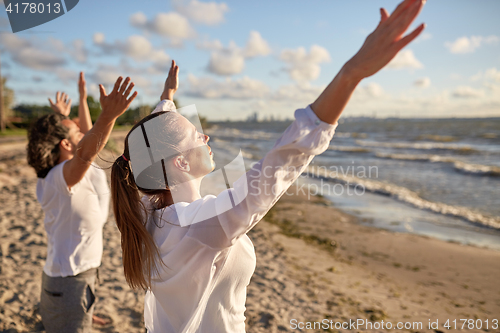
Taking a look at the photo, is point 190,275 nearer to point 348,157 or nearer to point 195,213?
point 195,213

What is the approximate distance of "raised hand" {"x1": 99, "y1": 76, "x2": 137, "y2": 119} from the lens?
1.70 m

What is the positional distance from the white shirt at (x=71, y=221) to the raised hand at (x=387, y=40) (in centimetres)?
210

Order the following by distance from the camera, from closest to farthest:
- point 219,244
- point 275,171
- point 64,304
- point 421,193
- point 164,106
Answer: point 275,171 → point 219,244 → point 164,106 → point 64,304 → point 421,193

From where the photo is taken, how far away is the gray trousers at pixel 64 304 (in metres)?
2.44

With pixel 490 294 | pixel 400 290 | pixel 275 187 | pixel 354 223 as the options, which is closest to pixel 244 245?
pixel 275 187

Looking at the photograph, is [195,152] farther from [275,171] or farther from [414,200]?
[414,200]

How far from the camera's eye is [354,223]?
8.97 m

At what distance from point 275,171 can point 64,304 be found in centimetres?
233

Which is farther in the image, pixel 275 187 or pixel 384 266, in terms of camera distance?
pixel 384 266

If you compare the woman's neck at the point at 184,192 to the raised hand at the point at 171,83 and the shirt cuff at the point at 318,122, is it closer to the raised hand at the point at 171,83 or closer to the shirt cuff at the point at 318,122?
the shirt cuff at the point at 318,122

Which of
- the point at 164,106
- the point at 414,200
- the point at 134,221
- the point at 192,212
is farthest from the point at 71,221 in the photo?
the point at 414,200

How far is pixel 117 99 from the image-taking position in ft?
5.63

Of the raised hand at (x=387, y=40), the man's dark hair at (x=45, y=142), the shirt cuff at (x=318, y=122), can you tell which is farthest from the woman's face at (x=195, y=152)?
the man's dark hair at (x=45, y=142)

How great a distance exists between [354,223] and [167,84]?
7.89 metres
